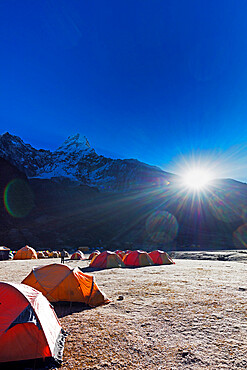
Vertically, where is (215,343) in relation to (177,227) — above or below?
above

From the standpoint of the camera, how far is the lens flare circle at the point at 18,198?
90050mm

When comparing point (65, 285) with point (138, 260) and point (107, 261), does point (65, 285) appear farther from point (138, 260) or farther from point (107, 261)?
point (138, 260)

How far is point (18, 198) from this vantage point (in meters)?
98.0

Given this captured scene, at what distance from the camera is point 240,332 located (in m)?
5.92

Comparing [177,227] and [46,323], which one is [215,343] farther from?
[177,227]

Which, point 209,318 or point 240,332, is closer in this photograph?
point 240,332

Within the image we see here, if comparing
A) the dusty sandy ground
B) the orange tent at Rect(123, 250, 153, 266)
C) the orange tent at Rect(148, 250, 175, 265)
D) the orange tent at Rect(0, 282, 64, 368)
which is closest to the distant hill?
the orange tent at Rect(148, 250, 175, 265)

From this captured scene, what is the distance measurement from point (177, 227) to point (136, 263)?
2933 inches

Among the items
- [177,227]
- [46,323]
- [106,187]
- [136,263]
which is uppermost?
[106,187]

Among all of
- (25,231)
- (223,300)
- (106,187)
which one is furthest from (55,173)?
(223,300)

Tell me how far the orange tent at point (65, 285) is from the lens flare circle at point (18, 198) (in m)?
88.4

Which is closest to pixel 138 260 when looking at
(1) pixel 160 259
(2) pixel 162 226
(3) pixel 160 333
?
(1) pixel 160 259

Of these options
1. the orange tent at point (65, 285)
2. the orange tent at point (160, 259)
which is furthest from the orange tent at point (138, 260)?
the orange tent at point (65, 285)

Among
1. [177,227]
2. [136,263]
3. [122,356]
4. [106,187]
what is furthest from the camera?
[106,187]
